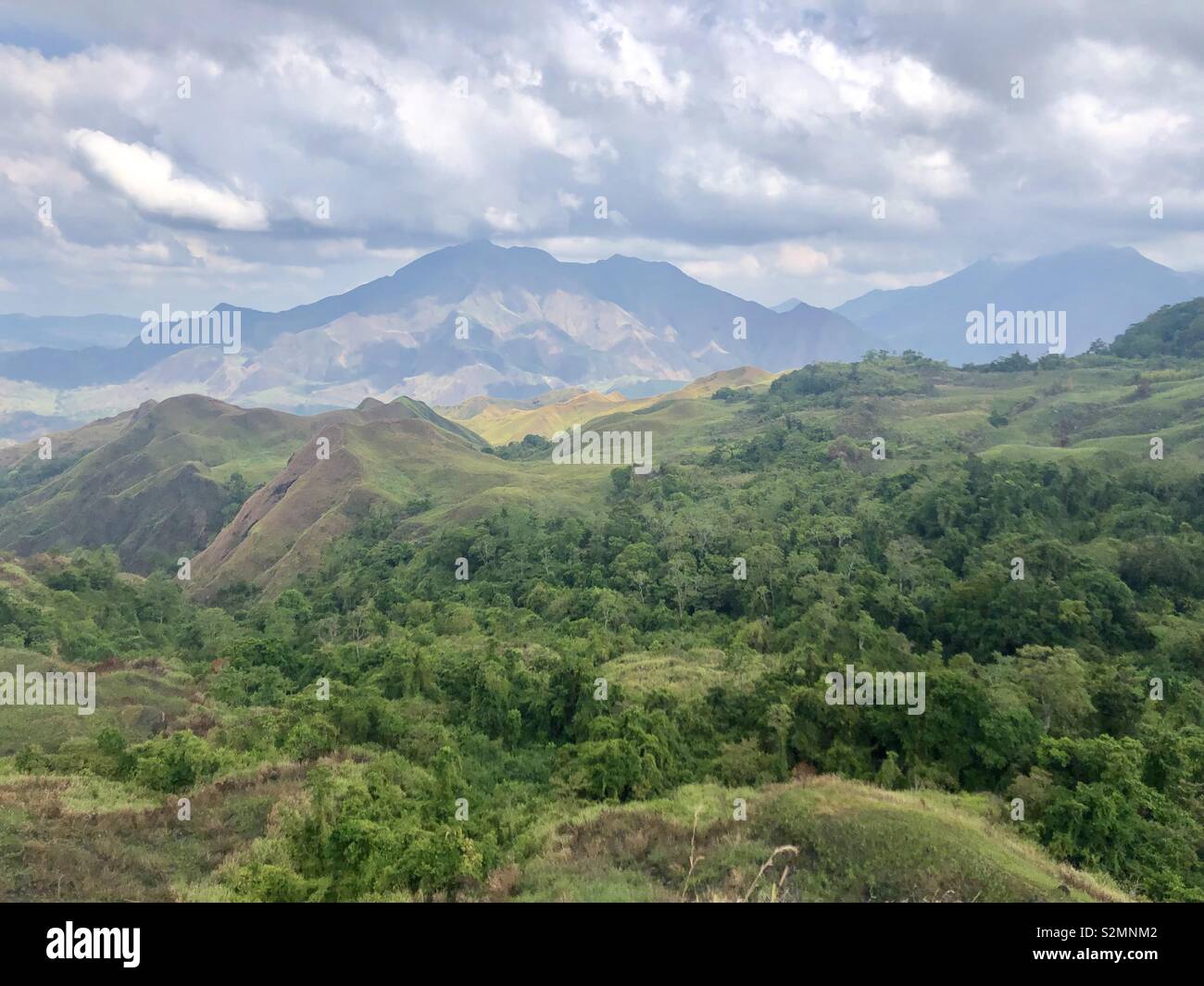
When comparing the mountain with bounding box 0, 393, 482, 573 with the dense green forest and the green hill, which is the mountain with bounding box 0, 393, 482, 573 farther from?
the green hill

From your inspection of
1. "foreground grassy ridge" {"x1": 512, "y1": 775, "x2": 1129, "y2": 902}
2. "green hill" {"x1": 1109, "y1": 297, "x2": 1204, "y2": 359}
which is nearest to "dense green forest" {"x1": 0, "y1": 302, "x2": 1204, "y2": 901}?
"foreground grassy ridge" {"x1": 512, "y1": 775, "x2": 1129, "y2": 902}

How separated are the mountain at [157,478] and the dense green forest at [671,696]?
31876 mm

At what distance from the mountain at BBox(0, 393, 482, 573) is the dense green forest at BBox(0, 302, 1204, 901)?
31.9 meters

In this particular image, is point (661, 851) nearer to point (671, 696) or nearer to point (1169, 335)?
point (671, 696)

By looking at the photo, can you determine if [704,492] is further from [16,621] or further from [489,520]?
[16,621]

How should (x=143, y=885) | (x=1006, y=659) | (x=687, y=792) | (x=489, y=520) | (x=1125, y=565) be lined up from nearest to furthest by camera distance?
(x=143, y=885), (x=687, y=792), (x=1006, y=659), (x=1125, y=565), (x=489, y=520)

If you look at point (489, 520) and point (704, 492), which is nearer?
point (489, 520)

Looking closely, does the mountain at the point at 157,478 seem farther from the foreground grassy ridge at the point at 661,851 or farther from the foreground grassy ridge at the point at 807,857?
the foreground grassy ridge at the point at 807,857

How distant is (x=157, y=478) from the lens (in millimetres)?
88188

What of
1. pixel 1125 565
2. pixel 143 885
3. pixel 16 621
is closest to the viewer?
pixel 143 885

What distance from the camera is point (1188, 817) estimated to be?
54.4ft

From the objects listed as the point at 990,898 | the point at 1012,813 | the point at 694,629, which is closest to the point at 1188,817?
the point at 1012,813

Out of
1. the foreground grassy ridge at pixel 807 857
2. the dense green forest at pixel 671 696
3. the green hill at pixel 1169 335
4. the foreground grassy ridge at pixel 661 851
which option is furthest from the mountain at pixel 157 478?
the green hill at pixel 1169 335

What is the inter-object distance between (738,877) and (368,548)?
1875 inches
